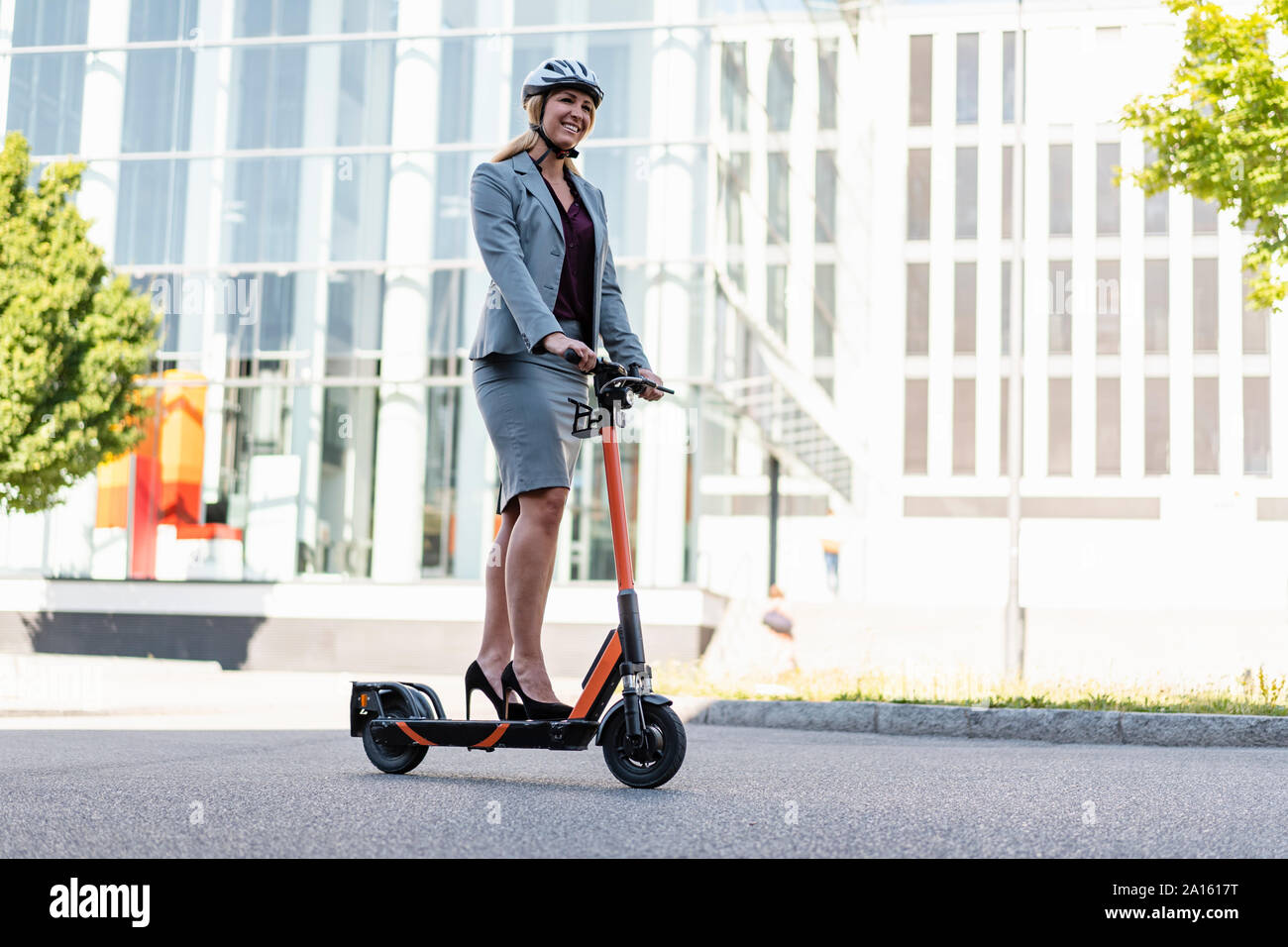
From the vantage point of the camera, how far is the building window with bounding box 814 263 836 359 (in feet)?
106

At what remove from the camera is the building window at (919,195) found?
43688 mm

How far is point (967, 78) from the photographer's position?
44.2 metres

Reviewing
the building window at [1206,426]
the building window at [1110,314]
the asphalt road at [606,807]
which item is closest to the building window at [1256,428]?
the building window at [1206,426]

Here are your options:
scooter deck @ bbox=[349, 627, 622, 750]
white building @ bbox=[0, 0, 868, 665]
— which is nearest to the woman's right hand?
scooter deck @ bbox=[349, 627, 622, 750]

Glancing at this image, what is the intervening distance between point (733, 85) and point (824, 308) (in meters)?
11.5

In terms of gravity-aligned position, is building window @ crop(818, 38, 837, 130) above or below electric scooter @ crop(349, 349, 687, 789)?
above

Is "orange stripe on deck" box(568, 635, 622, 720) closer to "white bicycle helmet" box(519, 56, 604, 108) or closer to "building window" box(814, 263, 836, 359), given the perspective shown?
"white bicycle helmet" box(519, 56, 604, 108)

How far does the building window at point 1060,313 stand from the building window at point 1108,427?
145 centimetres

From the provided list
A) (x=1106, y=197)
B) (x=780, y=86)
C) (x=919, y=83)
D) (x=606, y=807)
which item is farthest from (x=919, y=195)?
(x=606, y=807)

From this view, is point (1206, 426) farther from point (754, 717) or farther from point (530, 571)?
point (530, 571)

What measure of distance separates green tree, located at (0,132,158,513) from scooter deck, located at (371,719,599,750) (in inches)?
472

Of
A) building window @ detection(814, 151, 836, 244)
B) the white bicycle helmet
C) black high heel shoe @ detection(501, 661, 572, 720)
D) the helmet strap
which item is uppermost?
building window @ detection(814, 151, 836, 244)
